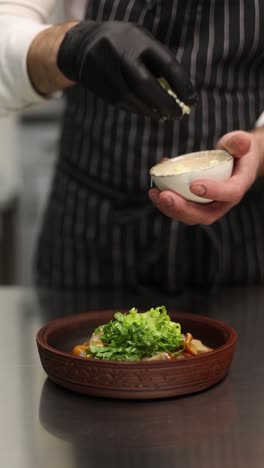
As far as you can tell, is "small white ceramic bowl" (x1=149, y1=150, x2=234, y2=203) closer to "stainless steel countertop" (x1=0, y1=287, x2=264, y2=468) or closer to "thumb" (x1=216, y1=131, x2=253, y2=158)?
"thumb" (x1=216, y1=131, x2=253, y2=158)

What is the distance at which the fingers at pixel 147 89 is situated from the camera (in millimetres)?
1216

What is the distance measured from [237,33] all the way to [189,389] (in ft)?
2.68

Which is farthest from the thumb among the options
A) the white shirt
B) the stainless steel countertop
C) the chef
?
the white shirt

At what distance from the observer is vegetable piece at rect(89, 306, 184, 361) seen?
1.03 meters

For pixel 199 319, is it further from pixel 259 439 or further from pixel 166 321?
pixel 259 439

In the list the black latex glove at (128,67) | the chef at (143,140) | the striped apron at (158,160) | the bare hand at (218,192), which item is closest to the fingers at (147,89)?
the black latex glove at (128,67)

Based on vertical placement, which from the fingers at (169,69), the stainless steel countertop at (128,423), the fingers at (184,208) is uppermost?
the fingers at (169,69)

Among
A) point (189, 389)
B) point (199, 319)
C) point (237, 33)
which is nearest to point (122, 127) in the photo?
point (237, 33)

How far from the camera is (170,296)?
5.39ft

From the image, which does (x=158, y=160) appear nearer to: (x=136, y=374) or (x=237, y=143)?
(x=237, y=143)

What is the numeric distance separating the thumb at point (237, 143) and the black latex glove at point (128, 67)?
0.09 meters

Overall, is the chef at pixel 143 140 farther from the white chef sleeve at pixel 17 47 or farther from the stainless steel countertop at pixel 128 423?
the stainless steel countertop at pixel 128 423

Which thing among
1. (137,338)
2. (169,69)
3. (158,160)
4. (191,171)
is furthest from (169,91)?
(137,338)

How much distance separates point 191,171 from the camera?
1.21 m
